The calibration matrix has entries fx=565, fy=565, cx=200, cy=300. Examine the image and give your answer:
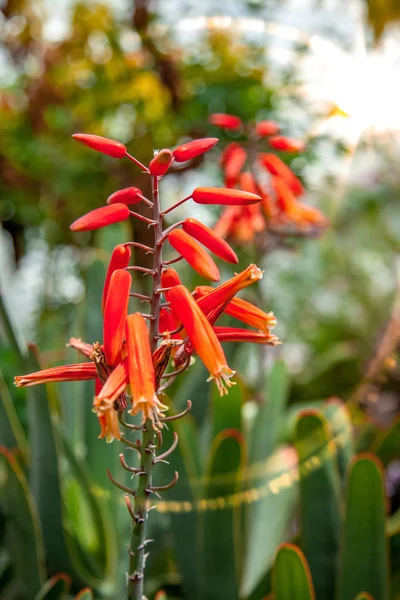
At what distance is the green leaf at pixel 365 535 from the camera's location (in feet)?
2.98

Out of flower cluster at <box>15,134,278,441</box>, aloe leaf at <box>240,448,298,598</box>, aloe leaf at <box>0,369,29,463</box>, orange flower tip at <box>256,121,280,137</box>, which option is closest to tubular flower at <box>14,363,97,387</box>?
flower cluster at <box>15,134,278,441</box>

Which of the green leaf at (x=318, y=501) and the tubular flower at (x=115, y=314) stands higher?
the tubular flower at (x=115, y=314)

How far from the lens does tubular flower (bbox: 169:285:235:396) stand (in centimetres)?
56

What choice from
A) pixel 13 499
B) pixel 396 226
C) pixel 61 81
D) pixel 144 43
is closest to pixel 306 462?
pixel 13 499

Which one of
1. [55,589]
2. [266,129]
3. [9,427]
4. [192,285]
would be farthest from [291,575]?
[192,285]

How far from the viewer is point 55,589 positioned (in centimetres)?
93

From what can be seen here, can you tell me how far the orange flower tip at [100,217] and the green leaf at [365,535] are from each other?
22.5 inches

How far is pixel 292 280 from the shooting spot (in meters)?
3.49

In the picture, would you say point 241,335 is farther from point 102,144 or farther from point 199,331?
point 102,144

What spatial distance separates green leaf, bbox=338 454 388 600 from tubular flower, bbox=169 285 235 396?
0.46 metres

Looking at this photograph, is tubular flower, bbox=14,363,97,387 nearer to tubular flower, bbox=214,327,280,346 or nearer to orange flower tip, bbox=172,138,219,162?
tubular flower, bbox=214,327,280,346

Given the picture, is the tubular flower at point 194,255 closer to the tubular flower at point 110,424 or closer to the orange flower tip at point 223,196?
the orange flower tip at point 223,196

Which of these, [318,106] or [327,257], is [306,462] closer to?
[318,106]

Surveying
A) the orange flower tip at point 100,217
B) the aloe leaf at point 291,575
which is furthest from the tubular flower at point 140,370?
the aloe leaf at point 291,575
